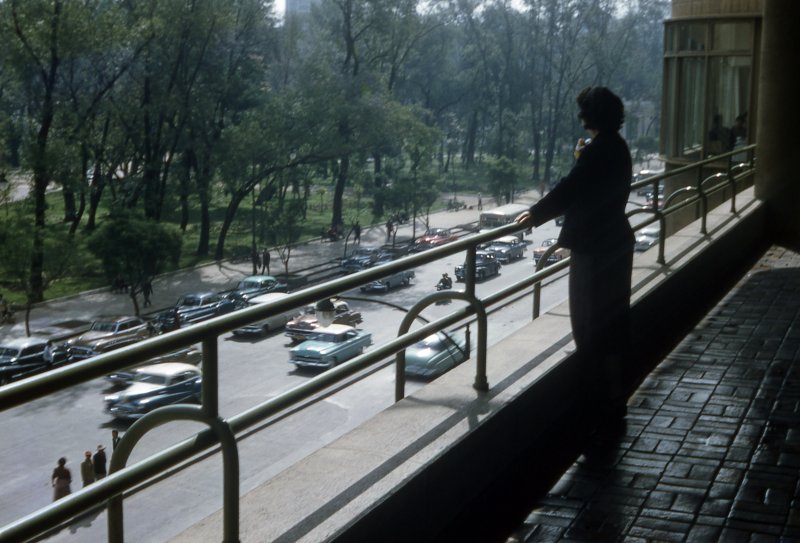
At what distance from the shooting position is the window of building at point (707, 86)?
1919 centimetres

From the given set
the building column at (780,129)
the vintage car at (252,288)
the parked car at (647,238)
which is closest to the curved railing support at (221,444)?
the parked car at (647,238)

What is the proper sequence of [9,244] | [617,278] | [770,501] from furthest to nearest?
[9,244], [617,278], [770,501]

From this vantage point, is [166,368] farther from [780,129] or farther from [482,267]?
[780,129]

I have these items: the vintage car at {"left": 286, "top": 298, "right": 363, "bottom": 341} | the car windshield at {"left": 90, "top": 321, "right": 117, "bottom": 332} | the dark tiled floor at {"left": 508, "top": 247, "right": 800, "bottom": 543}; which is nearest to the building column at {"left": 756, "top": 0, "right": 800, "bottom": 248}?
the dark tiled floor at {"left": 508, "top": 247, "right": 800, "bottom": 543}

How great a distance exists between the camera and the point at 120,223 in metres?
43.0

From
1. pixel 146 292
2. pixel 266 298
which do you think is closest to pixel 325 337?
pixel 266 298

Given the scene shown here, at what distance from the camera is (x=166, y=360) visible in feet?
8.96

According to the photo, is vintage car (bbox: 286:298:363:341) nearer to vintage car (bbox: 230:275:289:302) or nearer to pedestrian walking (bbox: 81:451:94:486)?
pedestrian walking (bbox: 81:451:94:486)

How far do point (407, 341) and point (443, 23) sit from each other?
6583 cm

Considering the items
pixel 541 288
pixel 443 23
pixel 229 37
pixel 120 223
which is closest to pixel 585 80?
pixel 443 23

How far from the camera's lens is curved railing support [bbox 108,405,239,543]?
A: 101 inches

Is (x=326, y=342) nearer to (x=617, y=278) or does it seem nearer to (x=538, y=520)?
(x=538, y=520)

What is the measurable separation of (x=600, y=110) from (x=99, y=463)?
8.81ft

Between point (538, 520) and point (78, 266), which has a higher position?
point (538, 520)
